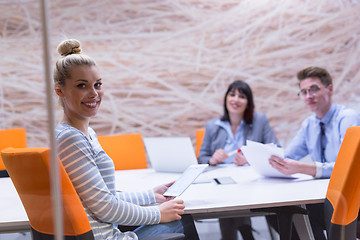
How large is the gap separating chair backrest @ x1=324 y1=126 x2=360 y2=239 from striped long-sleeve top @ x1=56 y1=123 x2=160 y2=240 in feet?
2.33

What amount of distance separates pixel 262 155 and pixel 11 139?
126cm

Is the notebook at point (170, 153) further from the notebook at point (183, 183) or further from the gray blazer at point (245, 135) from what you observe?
the gray blazer at point (245, 135)

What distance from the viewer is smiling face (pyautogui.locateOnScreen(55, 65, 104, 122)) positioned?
142cm

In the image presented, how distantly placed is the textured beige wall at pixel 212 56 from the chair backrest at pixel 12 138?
2.71m

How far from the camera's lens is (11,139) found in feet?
5.00

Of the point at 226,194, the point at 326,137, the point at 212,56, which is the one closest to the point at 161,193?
the point at 226,194

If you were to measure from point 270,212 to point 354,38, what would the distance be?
132 inches

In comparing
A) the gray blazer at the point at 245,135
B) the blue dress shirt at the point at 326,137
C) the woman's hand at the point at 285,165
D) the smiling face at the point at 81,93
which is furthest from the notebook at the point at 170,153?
the smiling face at the point at 81,93

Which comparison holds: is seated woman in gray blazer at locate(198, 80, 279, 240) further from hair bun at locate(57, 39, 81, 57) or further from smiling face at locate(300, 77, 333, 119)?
hair bun at locate(57, 39, 81, 57)

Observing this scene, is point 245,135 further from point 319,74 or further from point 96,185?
point 96,185

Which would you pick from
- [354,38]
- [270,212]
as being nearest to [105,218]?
[270,212]

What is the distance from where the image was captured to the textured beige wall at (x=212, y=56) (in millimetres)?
4355

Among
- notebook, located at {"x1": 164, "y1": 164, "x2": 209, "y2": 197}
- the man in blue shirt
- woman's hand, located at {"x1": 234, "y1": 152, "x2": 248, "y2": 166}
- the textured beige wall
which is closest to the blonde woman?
notebook, located at {"x1": 164, "y1": 164, "x2": 209, "y2": 197}

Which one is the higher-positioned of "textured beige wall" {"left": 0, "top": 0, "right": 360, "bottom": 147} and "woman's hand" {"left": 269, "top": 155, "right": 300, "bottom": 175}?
"textured beige wall" {"left": 0, "top": 0, "right": 360, "bottom": 147}
